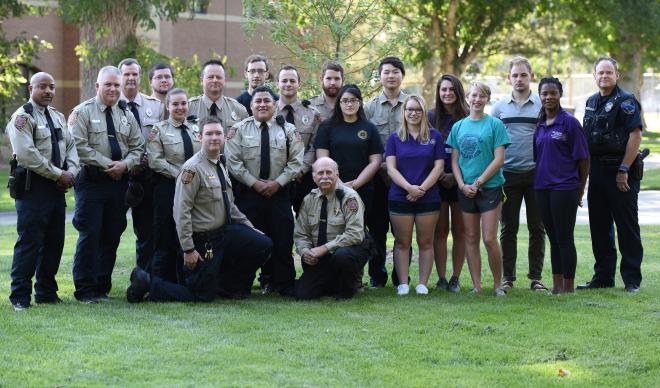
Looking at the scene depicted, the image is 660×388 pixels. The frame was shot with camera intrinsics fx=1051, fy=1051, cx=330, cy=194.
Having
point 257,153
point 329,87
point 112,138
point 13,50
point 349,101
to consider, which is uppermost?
point 13,50

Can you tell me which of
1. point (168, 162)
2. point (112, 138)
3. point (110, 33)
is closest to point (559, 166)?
point (168, 162)

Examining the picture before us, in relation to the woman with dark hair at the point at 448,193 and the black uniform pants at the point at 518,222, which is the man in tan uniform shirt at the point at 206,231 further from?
the black uniform pants at the point at 518,222

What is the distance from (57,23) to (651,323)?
91.0 ft

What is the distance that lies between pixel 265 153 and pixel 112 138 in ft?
4.25

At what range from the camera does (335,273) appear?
29.7ft

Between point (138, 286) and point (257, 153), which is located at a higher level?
point (257, 153)

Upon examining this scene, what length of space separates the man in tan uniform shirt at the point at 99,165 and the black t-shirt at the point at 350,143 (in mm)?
1627

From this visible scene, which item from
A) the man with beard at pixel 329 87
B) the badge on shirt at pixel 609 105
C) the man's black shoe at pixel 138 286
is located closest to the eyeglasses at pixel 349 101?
the man with beard at pixel 329 87

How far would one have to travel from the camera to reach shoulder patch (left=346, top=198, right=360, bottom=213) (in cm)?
891

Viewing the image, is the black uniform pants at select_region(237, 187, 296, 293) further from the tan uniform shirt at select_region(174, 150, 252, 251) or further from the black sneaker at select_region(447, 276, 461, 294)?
the black sneaker at select_region(447, 276, 461, 294)

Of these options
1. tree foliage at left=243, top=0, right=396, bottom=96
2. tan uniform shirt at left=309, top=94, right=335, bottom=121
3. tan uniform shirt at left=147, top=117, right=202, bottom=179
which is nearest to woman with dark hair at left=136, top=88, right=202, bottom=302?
tan uniform shirt at left=147, top=117, right=202, bottom=179

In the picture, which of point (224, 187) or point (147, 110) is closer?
point (224, 187)

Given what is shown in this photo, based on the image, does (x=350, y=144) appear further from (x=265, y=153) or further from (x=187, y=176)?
(x=187, y=176)

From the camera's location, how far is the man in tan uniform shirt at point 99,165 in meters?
8.72
